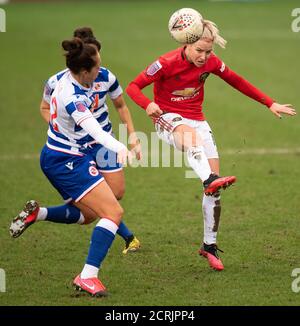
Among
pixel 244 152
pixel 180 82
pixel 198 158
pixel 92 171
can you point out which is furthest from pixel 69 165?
pixel 244 152

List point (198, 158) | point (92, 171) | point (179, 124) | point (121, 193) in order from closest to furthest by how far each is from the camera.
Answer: point (92, 171)
point (198, 158)
point (179, 124)
point (121, 193)

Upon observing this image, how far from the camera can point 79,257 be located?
896cm

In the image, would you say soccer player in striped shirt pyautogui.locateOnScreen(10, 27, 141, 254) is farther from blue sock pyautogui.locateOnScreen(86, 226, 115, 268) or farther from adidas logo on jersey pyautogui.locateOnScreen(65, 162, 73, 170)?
blue sock pyautogui.locateOnScreen(86, 226, 115, 268)

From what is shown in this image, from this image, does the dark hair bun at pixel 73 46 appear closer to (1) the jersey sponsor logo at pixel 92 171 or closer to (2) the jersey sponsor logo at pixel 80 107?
(2) the jersey sponsor logo at pixel 80 107

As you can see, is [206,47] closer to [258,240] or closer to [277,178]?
[258,240]

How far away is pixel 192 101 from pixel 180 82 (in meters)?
0.25

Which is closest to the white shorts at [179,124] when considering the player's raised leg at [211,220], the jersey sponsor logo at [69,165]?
the player's raised leg at [211,220]

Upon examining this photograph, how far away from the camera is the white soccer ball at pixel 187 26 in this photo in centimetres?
845

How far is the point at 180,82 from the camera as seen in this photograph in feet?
28.7

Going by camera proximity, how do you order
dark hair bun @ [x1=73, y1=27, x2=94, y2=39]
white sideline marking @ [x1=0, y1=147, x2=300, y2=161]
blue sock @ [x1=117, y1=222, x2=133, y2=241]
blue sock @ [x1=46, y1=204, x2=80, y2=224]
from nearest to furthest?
dark hair bun @ [x1=73, y1=27, x2=94, y2=39] → blue sock @ [x1=46, y1=204, x2=80, y2=224] → blue sock @ [x1=117, y1=222, x2=133, y2=241] → white sideline marking @ [x1=0, y1=147, x2=300, y2=161]

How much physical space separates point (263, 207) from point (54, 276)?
136 inches

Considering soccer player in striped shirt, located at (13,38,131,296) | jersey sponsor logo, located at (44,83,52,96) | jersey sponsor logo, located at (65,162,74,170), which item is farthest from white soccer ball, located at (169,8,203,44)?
jersey sponsor logo, located at (65,162,74,170)

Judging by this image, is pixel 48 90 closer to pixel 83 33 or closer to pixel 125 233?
pixel 83 33

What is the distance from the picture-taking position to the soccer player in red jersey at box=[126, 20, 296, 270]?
8.46 meters
